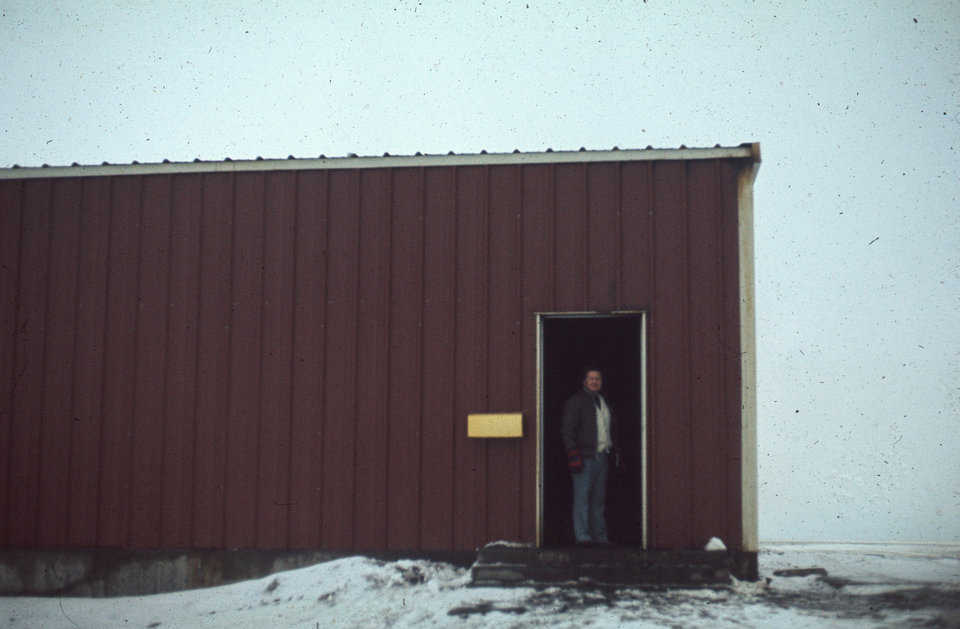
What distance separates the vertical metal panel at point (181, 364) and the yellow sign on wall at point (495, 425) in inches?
112

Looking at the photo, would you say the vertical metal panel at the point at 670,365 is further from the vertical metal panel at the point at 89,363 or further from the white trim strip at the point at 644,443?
the vertical metal panel at the point at 89,363

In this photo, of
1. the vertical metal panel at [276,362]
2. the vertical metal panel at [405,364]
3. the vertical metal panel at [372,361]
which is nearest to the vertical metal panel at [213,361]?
the vertical metal panel at [276,362]

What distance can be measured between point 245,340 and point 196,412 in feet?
2.84

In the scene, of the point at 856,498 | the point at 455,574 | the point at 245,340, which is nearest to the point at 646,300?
the point at 455,574

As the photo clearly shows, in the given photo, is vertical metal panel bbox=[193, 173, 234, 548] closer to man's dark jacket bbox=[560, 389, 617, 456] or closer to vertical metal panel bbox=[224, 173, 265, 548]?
vertical metal panel bbox=[224, 173, 265, 548]

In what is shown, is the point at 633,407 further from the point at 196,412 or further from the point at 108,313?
the point at 108,313

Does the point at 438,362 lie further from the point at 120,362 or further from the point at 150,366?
the point at 120,362

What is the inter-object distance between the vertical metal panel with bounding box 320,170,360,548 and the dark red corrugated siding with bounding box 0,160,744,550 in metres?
0.02

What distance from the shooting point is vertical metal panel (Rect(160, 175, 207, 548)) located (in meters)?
8.55

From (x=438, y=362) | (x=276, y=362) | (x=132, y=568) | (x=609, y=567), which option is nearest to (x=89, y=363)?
(x=276, y=362)

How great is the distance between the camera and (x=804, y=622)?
6.40m

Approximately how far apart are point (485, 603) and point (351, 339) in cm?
289

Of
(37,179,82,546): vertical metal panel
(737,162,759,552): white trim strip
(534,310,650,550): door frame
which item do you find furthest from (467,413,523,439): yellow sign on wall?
(37,179,82,546): vertical metal panel

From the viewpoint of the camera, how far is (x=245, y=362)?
863cm
